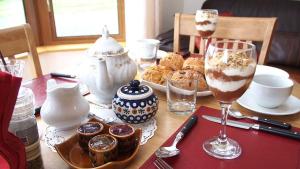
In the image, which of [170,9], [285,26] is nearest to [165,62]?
[285,26]

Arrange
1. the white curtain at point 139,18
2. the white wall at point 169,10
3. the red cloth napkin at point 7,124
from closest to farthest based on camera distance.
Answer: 1. the red cloth napkin at point 7,124
2. the white curtain at point 139,18
3. the white wall at point 169,10

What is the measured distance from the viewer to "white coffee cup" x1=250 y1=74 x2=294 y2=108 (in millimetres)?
796

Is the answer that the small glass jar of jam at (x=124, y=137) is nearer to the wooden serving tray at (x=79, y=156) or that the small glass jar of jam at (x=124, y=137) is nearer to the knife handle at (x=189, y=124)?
the wooden serving tray at (x=79, y=156)

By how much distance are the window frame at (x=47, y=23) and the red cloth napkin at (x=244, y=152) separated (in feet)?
6.71

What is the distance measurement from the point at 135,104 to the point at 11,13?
1976 millimetres

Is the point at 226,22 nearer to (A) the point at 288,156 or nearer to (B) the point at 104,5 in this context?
(A) the point at 288,156

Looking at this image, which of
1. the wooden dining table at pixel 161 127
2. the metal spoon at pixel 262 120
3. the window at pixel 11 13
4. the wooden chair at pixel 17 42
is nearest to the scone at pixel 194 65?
the wooden dining table at pixel 161 127

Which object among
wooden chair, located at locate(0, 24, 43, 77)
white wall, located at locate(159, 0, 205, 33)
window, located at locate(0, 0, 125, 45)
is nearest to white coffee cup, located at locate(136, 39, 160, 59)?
wooden chair, located at locate(0, 24, 43, 77)

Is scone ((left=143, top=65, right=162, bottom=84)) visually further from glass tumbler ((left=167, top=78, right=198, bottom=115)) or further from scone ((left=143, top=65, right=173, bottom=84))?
glass tumbler ((left=167, top=78, right=198, bottom=115))

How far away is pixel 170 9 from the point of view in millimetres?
3238

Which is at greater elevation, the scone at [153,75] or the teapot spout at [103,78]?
the teapot spout at [103,78]

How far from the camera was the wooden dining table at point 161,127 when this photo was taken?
2.10ft

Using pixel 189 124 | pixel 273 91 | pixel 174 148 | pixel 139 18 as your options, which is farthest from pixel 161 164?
pixel 139 18

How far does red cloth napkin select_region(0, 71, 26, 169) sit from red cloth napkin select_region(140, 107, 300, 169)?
0.78 ft
